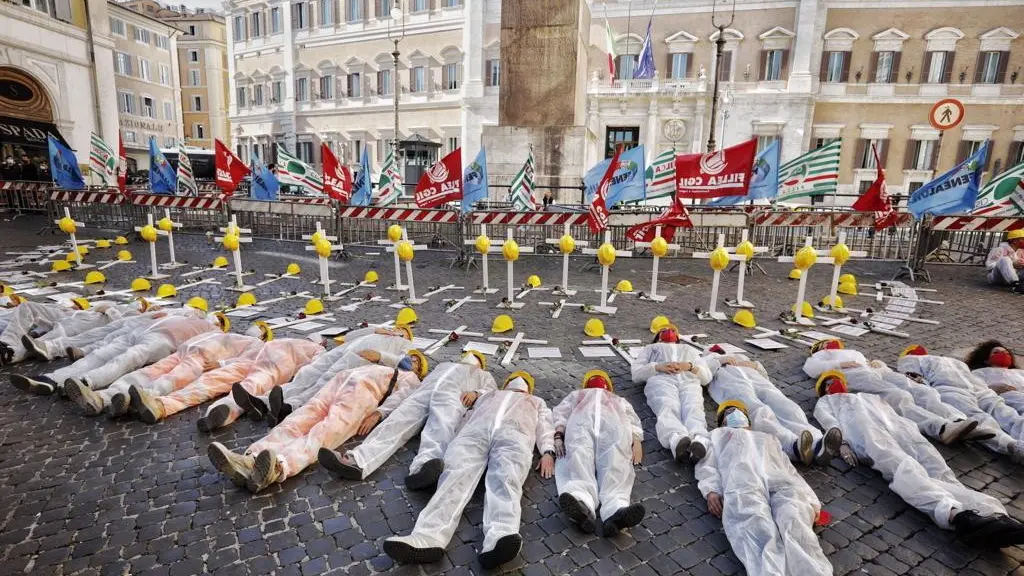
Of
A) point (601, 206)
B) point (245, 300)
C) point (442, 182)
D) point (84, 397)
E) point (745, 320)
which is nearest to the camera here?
point (84, 397)

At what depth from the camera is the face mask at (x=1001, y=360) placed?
557 cm

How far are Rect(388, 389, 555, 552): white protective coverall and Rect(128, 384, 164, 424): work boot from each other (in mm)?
2792

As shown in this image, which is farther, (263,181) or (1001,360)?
(263,181)

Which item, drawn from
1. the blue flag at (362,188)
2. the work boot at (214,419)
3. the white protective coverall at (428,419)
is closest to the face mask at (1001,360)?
the white protective coverall at (428,419)

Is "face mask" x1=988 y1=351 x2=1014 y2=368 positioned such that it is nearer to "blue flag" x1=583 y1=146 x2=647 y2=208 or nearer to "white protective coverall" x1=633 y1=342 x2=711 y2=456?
"white protective coverall" x1=633 y1=342 x2=711 y2=456

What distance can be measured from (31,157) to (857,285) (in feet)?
108

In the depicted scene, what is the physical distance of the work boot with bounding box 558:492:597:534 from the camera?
3.46m

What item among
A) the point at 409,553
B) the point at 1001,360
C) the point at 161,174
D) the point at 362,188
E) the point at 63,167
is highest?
the point at 63,167

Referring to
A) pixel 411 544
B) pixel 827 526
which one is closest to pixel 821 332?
pixel 827 526

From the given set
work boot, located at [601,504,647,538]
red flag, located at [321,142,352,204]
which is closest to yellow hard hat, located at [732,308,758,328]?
work boot, located at [601,504,647,538]

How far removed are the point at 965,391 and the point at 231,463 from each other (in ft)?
20.9

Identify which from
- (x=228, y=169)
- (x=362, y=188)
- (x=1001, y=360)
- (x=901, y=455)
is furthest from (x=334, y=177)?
(x=1001, y=360)

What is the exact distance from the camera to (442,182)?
10547 millimetres

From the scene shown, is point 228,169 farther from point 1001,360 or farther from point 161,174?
point 1001,360
